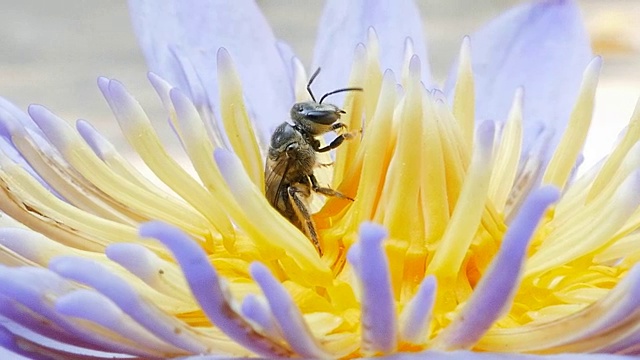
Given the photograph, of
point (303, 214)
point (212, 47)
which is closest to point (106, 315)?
point (303, 214)

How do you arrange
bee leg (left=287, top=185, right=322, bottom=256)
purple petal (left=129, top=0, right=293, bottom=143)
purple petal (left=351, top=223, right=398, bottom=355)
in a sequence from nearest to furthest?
purple petal (left=351, top=223, right=398, bottom=355) → bee leg (left=287, top=185, right=322, bottom=256) → purple petal (left=129, top=0, right=293, bottom=143)

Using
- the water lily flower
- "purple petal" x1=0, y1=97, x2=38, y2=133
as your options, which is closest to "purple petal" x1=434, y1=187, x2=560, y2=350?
the water lily flower

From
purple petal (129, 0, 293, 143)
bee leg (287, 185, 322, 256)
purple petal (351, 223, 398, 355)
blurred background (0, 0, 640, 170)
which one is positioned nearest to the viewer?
purple petal (351, 223, 398, 355)

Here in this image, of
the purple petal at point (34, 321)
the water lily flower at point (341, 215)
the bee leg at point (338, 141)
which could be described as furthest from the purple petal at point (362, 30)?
the purple petal at point (34, 321)

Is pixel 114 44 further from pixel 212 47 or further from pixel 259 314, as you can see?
pixel 259 314

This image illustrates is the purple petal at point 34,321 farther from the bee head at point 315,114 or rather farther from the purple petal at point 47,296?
the bee head at point 315,114

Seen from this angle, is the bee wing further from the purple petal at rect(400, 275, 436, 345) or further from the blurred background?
the blurred background

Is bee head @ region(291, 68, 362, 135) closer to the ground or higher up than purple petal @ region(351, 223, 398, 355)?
higher up
